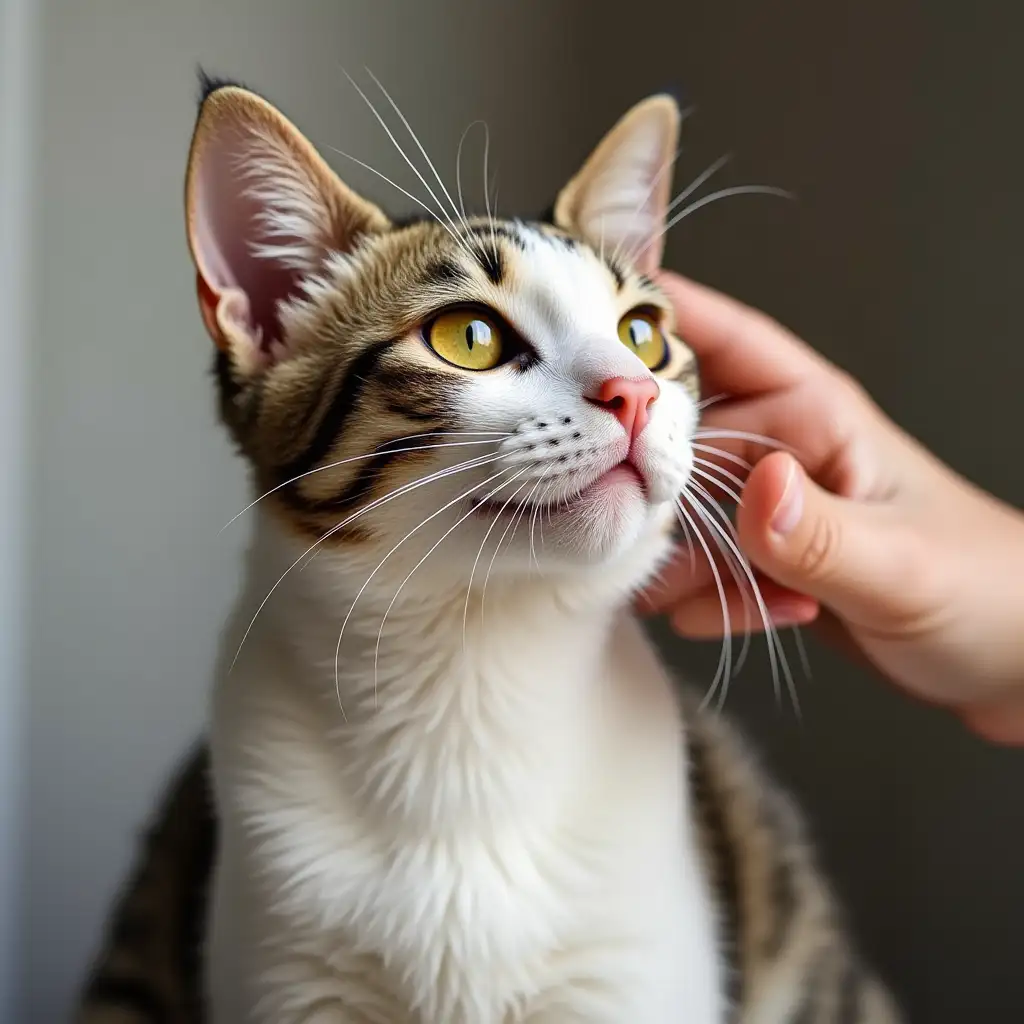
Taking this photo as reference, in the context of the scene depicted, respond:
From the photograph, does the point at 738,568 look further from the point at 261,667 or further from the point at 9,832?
the point at 9,832

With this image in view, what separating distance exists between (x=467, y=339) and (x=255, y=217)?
0.22m

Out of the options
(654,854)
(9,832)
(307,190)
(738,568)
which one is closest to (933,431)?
(738,568)

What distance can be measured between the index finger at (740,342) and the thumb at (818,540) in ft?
0.66

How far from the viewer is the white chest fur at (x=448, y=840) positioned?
73cm

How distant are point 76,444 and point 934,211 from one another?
117 cm

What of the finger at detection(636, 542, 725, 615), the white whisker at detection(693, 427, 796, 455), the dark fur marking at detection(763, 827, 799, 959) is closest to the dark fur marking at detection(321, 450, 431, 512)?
the white whisker at detection(693, 427, 796, 455)

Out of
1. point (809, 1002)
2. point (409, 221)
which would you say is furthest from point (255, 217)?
point (809, 1002)

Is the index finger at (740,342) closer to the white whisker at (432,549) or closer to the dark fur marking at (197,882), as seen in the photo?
the white whisker at (432,549)

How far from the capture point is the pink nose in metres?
0.63

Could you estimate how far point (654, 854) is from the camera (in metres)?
0.78

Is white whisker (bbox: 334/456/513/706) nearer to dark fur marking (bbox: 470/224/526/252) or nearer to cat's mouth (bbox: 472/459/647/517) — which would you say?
cat's mouth (bbox: 472/459/647/517)

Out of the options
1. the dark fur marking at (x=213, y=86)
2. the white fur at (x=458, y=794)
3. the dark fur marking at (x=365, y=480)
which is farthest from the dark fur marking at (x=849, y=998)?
the dark fur marking at (x=213, y=86)

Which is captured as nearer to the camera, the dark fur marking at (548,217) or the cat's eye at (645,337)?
the cat's eye at (645,337)

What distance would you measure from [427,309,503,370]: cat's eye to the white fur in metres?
0.02
